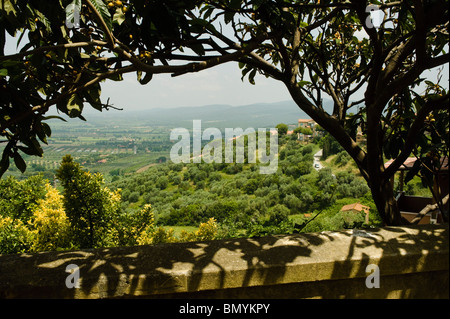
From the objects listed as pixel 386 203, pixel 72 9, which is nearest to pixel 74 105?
pixel 72 9

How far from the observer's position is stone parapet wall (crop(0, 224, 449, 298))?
1040 mm

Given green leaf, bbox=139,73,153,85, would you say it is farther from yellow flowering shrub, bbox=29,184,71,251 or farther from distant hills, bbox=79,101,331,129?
distant hills, bbox=79,101,331,129

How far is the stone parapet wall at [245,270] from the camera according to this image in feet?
3.41

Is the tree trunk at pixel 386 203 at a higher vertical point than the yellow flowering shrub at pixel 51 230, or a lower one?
higher

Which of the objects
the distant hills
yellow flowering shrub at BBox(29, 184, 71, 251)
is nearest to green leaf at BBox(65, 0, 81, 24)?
yellow flowering shrub at BBox(29, 184, 71, 251)

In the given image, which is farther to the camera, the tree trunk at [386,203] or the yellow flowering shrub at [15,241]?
the yellow flowering shrub at [15,241]

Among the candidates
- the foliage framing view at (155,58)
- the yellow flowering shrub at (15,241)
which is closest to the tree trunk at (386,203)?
the foliage framing view at (155,58)

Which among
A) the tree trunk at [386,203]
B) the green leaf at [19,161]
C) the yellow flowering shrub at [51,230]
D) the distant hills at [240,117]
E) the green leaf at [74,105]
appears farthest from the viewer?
the distant hills at [240,117]

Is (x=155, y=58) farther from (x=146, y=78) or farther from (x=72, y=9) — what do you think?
(x=72, y=9)

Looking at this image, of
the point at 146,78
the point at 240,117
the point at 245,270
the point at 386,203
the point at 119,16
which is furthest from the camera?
the point at 240,117

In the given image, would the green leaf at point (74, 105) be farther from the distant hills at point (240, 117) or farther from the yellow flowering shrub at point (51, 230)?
the distant hills at point (240, 117)

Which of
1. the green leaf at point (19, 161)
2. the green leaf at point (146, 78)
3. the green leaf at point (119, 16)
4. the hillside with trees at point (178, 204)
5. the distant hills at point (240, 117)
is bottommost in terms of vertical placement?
the hillside with trees at point (178, 204)

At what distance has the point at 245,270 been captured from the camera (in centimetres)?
108
